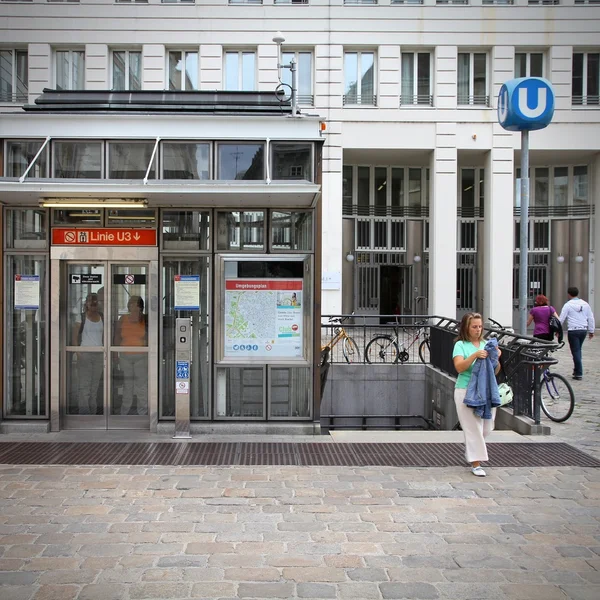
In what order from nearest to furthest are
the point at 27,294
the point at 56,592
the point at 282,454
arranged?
the point at 56,592 → the point at 282,454 → the point at 27,294

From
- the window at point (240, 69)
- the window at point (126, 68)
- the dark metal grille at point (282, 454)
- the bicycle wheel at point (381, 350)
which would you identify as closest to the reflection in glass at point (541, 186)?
the window at point (240, 69)

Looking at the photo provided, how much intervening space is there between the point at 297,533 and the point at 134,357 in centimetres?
448

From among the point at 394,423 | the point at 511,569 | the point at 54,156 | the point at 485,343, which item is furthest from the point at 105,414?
the point at 394,423

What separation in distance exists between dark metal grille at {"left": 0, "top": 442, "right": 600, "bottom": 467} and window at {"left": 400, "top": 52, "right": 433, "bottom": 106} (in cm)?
1837

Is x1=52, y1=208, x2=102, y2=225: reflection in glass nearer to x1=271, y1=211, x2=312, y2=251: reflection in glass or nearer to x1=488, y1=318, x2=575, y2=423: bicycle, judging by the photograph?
x1=271, y1=211, x2=312, y2=251: reflection in glass

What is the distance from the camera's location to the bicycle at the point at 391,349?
47.5 ft

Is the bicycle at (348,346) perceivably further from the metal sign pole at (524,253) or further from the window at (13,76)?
the window at (13,76)

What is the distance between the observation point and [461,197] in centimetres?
2691

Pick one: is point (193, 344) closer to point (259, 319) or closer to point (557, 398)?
point (259, 319)

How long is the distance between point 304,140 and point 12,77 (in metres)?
19.3

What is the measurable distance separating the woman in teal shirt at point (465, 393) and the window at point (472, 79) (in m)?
19.3

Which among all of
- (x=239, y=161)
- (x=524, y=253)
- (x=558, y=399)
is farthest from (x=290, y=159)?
(x=558, y=399)

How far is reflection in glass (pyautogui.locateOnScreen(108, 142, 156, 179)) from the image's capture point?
8680 millimetres

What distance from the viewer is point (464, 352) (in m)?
6.86
